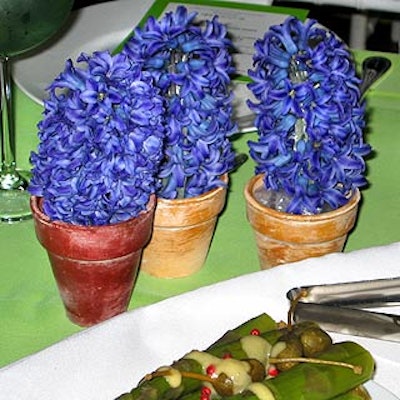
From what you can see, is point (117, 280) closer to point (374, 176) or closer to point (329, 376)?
point (329, 376)

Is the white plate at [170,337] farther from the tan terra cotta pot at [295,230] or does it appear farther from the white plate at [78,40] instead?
the white plate at [78,40]

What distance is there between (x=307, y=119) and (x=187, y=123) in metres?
0.09

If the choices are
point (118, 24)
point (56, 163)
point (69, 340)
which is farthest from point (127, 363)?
point (118, 24)

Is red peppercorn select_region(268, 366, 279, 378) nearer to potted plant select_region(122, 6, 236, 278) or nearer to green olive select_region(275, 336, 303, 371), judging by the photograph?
green olive select_region(275, 336, 303, 371)

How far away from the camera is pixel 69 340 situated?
782mm

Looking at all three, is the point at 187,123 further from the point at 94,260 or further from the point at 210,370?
the point at 210,370

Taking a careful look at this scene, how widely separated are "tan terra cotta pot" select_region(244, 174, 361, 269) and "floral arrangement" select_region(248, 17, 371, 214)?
14mm

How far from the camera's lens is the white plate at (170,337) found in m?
0.75

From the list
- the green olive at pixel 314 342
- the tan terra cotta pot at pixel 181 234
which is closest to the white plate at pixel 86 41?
the tan terra cotta pot at pixel 181 234

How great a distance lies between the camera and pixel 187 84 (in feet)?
2.86

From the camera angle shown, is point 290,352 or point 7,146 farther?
point 7,146

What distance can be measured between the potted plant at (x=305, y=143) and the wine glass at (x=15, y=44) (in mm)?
242

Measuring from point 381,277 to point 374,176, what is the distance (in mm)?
239

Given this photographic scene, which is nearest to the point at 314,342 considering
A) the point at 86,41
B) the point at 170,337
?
the point at 170,337
